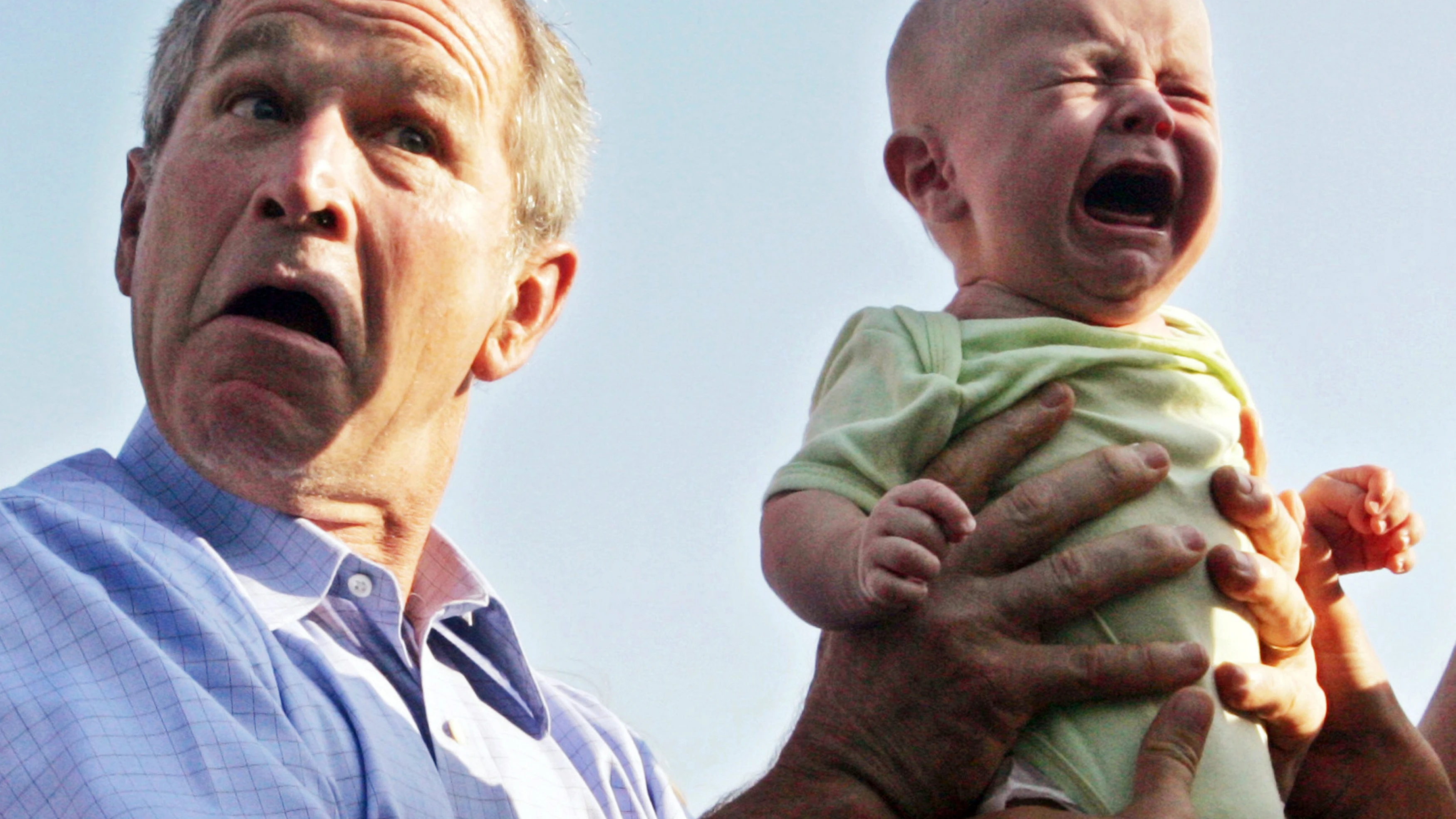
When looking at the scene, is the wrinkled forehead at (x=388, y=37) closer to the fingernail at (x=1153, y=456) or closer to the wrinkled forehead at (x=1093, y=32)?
the wrinkled forehead at (x=1093, y=32)

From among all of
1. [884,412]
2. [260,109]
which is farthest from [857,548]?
[260,109]

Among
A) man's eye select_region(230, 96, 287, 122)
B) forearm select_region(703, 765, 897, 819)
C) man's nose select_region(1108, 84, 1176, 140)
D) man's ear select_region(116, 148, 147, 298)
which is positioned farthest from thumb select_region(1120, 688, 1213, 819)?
man's ear select_region(116, 148, 147, 298)

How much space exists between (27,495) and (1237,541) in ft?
6.59

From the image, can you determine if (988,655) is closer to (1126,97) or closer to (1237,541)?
(1237,541)

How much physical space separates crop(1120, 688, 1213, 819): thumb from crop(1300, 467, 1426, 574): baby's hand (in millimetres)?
704

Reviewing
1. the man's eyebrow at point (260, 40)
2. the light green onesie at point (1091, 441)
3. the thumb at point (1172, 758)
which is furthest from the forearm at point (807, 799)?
the man's eyebrow at point (260, 40)

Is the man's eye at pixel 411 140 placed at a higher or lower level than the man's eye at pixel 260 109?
lower

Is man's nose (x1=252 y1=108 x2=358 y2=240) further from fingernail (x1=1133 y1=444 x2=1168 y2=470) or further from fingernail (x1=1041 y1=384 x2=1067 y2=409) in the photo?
fingernail (x1=1133 y1=444 x2=1168 y2=470)

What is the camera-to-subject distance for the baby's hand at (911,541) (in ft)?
6.53

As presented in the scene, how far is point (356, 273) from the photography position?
9.75 feet

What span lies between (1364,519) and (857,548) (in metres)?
1.12

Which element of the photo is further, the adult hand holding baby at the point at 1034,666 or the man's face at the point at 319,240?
the man's face at the point at 319,240

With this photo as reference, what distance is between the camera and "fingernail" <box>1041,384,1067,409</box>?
245 cm

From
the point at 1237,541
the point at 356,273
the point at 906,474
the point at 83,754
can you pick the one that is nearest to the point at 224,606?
the point at 83,754
